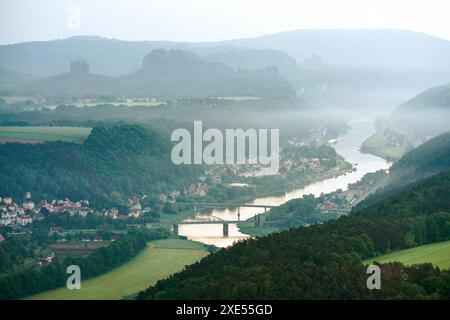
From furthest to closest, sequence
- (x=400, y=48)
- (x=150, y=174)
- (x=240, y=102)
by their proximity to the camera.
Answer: (x=400, y=48) → (x=240, y=102) → (x=150, y=174)

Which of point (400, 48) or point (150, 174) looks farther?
point (400, 48)

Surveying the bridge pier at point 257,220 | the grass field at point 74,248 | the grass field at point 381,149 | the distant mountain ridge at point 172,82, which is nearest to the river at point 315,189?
the grass field at point 381,149

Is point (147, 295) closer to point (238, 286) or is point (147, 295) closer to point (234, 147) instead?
point (238, 286)

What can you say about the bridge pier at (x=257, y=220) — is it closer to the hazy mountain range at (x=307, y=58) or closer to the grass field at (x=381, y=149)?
the grass field at (x=381, y=149)

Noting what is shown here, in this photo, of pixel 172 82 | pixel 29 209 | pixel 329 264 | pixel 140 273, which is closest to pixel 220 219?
pixel 29 209

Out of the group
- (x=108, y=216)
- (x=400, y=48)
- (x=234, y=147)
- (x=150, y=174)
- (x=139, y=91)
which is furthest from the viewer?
(x=400, y=48)

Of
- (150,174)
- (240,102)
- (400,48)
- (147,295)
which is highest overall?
(400,48)

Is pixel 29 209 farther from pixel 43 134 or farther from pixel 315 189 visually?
pixel 43 134

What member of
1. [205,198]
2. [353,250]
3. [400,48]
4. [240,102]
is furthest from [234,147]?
[400,48]
